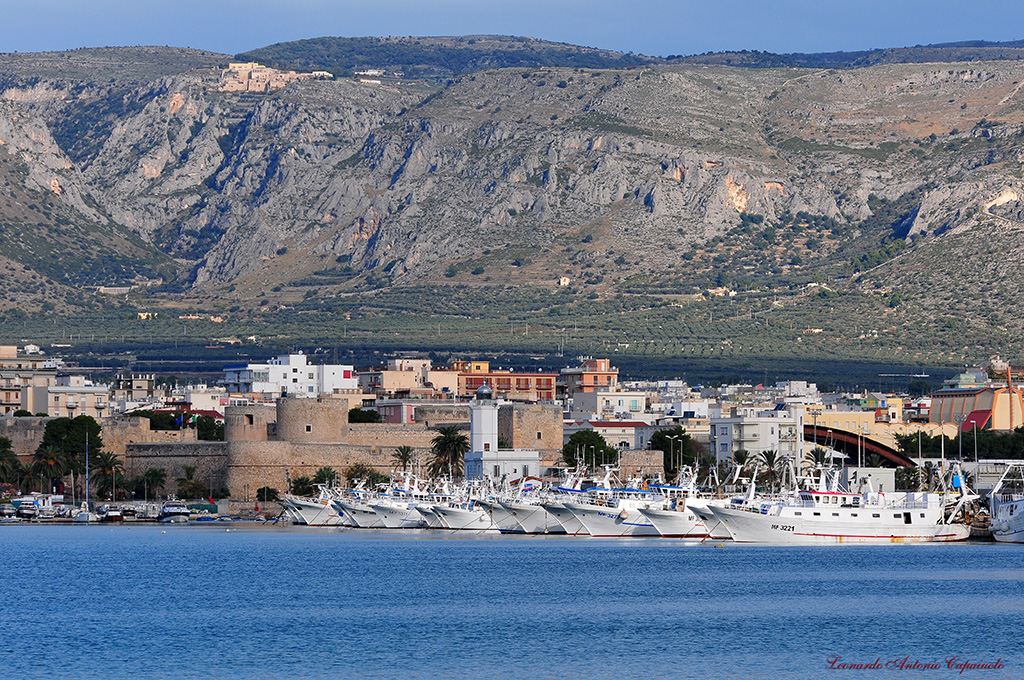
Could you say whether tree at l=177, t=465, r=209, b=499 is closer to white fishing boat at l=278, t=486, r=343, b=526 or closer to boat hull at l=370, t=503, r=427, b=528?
white fishing boat at l=278, t=486, r=343, b=526

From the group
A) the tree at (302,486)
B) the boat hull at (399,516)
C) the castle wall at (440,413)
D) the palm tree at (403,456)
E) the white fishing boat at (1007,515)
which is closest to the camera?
the white fishing boat at (1007,515)

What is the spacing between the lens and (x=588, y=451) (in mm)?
119750

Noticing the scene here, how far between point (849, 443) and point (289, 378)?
61634 millimetres

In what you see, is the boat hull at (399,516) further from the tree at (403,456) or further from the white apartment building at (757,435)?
the white apartment building at (757,435)

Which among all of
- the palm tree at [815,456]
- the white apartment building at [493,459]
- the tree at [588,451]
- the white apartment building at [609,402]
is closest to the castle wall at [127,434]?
the white apartment building at [493,459]

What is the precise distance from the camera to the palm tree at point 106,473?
122062 mm

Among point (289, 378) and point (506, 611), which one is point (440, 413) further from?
point (506, 611)

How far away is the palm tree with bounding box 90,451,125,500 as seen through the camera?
122062mm

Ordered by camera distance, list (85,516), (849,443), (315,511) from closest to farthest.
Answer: (315,511)
(85,516)
(849,443)

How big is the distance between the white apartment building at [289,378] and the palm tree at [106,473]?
50.3 meters

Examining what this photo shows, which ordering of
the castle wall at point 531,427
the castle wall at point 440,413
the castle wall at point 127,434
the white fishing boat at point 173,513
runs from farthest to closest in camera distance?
the castle wall at point 440,413 < the castle wall at point 127,434 < the castle wall at point 531,427 < the white fishing boat at point 173,513

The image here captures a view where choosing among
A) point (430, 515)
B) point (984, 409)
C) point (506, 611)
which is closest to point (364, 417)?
point (430, 515)

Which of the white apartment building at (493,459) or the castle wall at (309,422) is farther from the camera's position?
the castle wall at (309,422)

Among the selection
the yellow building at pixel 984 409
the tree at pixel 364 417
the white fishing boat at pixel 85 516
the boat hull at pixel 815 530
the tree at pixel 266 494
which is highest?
the yellow building at pixel 984 409
